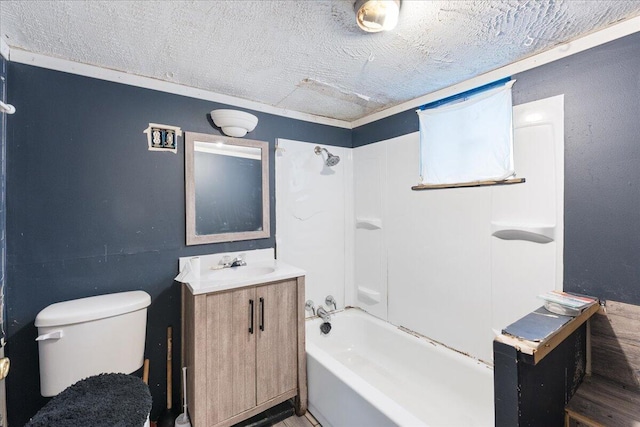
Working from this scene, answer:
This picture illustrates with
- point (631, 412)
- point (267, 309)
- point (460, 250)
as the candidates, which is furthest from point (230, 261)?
point (631, 412)

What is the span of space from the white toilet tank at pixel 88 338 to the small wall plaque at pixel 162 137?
0.97 m

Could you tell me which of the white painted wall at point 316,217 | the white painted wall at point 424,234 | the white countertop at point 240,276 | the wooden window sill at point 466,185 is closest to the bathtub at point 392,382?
the white painted wall at point 424,234

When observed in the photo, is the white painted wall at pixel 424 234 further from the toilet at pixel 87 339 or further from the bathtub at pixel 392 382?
the toilet at pixel 87 339

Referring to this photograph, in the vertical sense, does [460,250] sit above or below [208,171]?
below

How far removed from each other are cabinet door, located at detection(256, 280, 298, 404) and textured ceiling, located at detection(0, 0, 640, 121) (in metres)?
1.39

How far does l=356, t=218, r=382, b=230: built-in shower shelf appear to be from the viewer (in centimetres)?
254

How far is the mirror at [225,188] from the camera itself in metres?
1.96

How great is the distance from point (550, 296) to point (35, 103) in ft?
9.38

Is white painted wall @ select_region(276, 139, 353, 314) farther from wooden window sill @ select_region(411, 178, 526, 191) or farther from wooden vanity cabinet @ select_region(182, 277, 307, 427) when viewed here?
wooden window sill @ select_region(411, 178, 526, 191)

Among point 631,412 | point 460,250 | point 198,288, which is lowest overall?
point 631,412

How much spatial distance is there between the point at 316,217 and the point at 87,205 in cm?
165

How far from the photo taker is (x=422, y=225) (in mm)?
2176

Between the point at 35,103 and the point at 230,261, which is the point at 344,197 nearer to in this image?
the point at 230,261

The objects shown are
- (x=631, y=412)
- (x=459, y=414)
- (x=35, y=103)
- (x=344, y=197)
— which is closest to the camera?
(x=631, y=412)
